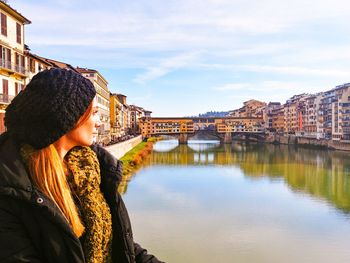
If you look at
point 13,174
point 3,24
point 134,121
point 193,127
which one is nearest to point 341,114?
point 193,127

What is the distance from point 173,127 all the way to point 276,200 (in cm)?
4812

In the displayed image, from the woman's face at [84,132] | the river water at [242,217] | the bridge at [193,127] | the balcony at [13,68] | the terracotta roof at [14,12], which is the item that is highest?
the terracotta roof at [14,12]

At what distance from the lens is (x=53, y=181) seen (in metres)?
0.98

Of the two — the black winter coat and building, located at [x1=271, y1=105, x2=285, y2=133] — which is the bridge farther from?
the black winter coat

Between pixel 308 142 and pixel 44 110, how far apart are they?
5110 centimetres

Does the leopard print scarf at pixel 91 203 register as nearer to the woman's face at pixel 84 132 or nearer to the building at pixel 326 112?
the woman's face at pixel 84 132

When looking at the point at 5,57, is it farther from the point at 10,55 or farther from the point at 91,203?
the point at 91,203

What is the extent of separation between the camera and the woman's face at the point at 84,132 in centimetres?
109

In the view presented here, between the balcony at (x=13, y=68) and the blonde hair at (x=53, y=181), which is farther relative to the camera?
the balcony at (x=13, y=68)

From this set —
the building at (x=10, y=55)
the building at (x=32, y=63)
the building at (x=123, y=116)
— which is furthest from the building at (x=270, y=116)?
the building at (x=10, y=55)

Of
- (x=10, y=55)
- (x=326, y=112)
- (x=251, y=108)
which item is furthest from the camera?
(x=251, y=108)

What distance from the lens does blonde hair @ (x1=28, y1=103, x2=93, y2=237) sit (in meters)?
0.96

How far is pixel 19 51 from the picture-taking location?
1362cm

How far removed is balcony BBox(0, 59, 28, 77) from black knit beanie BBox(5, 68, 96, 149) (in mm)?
12403
